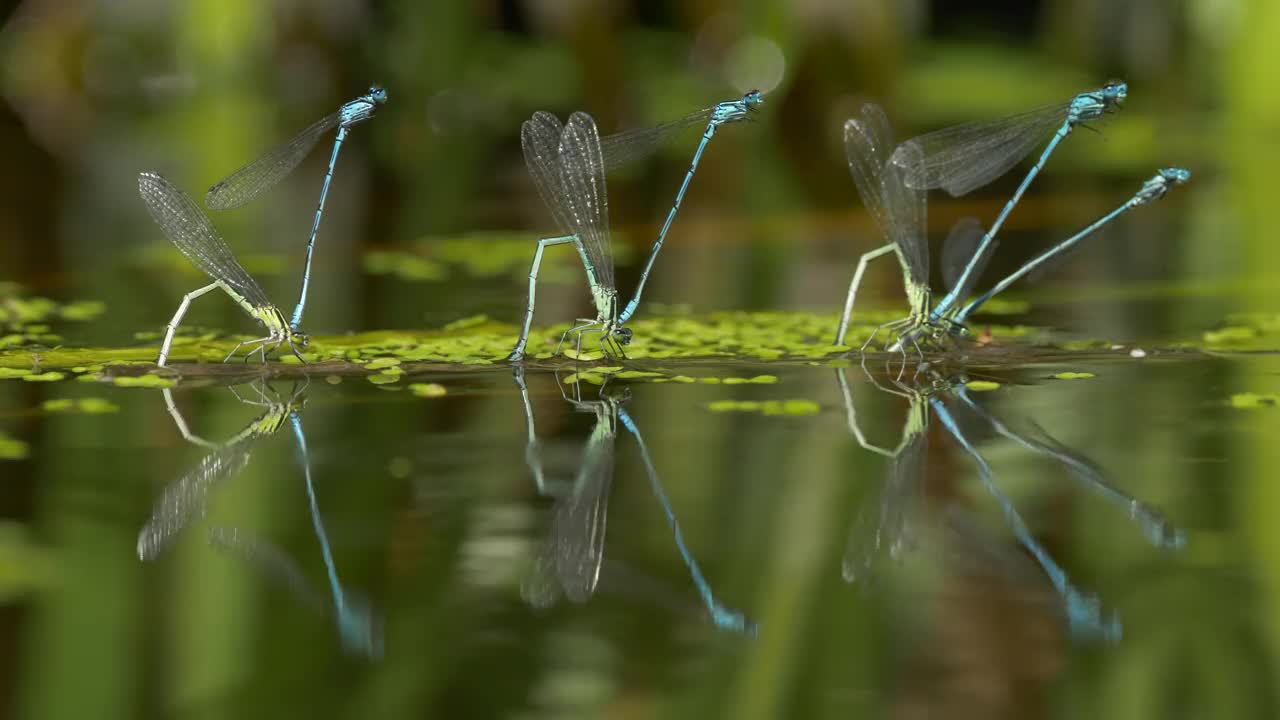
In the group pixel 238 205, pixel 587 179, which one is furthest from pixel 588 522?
pixel 238 205

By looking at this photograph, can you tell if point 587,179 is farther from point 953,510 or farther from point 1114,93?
point 953,510

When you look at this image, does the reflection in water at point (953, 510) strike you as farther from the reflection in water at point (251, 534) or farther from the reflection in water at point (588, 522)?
the reflection in water at point (251, 534)

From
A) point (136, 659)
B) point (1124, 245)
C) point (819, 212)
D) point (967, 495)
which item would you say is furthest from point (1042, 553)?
point (819, 212)

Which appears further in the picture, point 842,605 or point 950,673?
point 842,605

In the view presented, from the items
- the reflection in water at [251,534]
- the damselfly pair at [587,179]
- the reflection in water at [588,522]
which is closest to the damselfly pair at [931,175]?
the damselfly pair at [587,179]

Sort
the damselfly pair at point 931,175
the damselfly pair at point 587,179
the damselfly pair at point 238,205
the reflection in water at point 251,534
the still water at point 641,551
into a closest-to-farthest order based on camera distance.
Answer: the still water at point 641,551 → the reflection in water at point 251,534 → the damselfly pair at point 238,205 → the damselfly pair at point 587,179 → the damselfly pair at point 931,175

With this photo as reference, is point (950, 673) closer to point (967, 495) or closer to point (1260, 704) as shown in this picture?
point (1260, 704)
